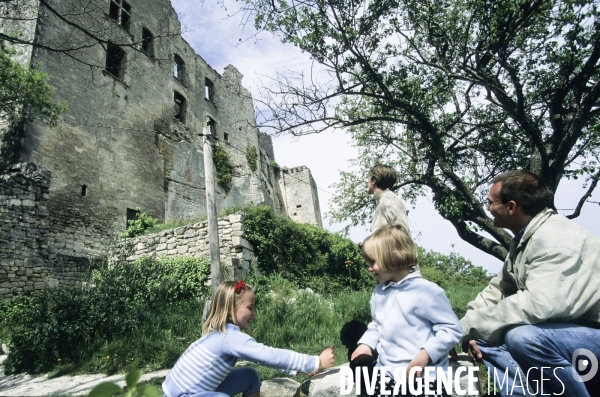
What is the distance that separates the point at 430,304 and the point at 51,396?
465 cm

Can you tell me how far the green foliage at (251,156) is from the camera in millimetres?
25592

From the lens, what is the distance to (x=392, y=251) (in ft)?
7.25

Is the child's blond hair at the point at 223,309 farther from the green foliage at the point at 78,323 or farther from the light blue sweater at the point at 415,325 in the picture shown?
the green foliage at the point at 78,323

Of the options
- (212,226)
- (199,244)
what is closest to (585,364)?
(212,226)

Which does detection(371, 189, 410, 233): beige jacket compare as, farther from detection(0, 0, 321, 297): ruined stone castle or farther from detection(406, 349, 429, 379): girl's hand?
detection(0, 0, 321, 297): ruined stone castle

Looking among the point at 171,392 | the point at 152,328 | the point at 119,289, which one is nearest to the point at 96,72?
the point at 119,289

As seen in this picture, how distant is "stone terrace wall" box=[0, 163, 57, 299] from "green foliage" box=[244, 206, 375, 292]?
5.86 metres

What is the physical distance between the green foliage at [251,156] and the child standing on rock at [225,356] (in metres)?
23.2

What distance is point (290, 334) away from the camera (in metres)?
6.07

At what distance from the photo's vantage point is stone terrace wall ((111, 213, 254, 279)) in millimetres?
10054

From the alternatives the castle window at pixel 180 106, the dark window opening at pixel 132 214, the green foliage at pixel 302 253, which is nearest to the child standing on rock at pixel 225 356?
the green foliage at pixel 302 253

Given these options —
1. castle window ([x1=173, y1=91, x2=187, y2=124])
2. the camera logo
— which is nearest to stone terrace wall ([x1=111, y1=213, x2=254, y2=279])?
the camera logo

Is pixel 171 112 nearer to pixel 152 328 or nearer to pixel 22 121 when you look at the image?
pixel 22 121

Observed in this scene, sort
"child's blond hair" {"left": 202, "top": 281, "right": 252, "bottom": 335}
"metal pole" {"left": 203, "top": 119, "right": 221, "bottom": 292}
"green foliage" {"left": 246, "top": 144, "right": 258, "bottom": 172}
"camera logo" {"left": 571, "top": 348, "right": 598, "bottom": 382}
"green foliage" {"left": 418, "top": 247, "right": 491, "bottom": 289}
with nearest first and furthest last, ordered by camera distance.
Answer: "camera logo" {"left": 571, "top": 348, "right": 598, "bottom": 382} < "child's blond hair" {"left": 202, "top": 281, "right": 252, "bottom": 335} < "metal pole" {"left": 203, "top": 119, "right": 221, "bottom": 292} < "green foliage" {"left": 418, "top": 247, "right": 491, "bottom": 289} < "green foliage" {"left": 246, "top": 144, "right": 258, "bottom": 172}
